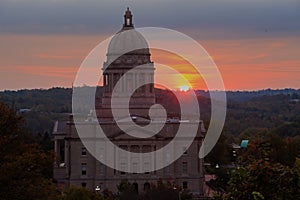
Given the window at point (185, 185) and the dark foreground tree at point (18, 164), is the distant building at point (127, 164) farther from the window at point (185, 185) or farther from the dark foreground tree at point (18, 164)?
the dark foreground tree at point (18, 164)

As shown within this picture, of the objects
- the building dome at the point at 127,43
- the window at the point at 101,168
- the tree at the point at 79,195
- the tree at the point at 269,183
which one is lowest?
the tree at the point at 79,195

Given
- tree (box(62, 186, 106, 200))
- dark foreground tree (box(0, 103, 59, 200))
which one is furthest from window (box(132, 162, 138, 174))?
dark foreground tree (box(0, 103, 59, 200))

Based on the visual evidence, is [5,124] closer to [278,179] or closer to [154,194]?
[278,179]

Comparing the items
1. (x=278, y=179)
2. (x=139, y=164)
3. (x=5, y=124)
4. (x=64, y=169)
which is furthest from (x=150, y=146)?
(x=278, y=179)

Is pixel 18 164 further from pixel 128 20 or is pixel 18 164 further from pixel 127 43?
pixel 128 20

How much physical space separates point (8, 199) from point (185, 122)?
49.7 m

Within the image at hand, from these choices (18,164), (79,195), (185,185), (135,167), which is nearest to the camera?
(18,164)

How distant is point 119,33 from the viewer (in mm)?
83875

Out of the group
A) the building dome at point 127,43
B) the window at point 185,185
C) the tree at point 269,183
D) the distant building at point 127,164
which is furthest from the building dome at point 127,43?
the tree at point 269,183

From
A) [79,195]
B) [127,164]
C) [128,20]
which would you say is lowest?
[79,195]

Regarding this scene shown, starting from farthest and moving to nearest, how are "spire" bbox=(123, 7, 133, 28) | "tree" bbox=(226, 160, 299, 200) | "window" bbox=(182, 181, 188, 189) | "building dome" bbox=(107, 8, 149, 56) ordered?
"spire" bbox=(123, 7, 133, 28) → "building dome" bbox=(107, 8, 149, 56) → "window" bbox=(182, 181, 188, 189) → "tree" bbox=(226, 160, 299, 200)

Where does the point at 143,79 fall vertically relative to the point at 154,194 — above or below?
above

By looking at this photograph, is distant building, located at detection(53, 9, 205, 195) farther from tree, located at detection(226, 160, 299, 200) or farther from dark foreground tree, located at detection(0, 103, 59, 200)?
tree, located at detection(226, 160, 299, 200)

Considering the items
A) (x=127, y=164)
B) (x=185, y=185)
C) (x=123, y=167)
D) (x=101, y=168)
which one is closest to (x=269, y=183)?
(x=185, y=185)
